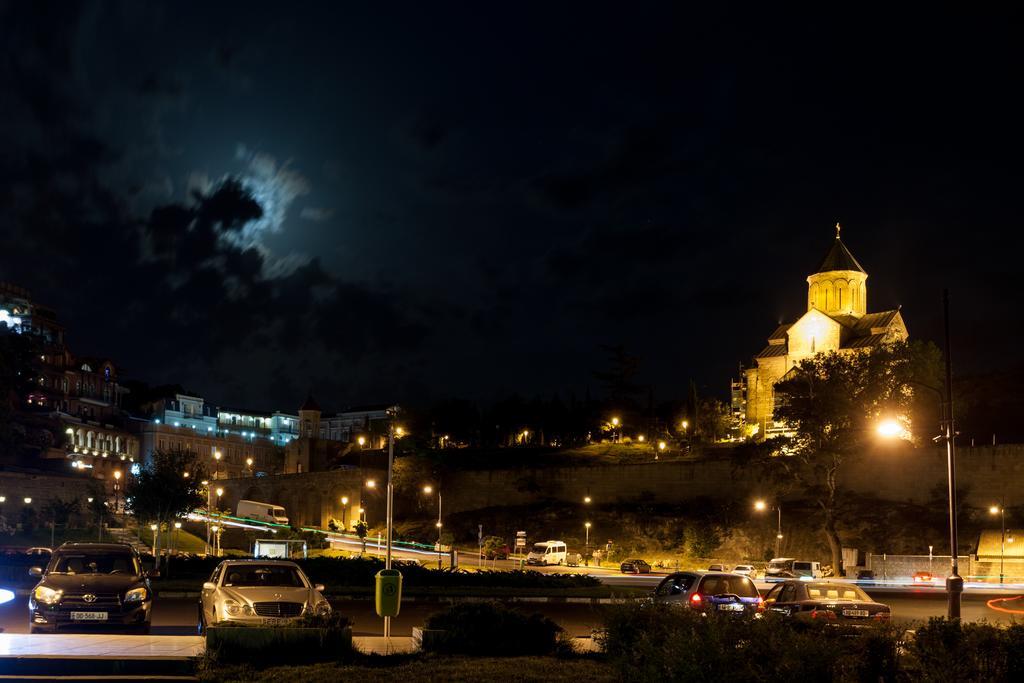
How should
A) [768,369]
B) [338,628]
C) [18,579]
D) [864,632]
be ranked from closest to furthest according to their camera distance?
[864,632] → [338,628] → [18,579] → [768,369]

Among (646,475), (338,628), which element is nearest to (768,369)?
(646,475)

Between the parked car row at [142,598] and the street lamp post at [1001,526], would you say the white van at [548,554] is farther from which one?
the parked car row at [142,598]

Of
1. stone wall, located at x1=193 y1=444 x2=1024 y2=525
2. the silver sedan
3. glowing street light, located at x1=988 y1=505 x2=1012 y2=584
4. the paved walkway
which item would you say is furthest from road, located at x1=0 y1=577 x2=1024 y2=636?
stone wall, located at x1=193 y1=444 x2=1024 y2=525

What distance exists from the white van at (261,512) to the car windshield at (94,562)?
65653 mm

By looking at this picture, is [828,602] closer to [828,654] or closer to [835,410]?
[828,654]

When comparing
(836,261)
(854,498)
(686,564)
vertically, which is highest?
(836,261)

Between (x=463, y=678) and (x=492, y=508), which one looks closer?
(x=463, y=678)

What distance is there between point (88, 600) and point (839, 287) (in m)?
83.7

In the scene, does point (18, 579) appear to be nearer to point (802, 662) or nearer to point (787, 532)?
point (802, 662)

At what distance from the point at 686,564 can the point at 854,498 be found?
1295 cm

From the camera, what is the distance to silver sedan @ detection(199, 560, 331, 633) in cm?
1530

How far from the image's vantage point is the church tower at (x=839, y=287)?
90.9m

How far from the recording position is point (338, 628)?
13594mm

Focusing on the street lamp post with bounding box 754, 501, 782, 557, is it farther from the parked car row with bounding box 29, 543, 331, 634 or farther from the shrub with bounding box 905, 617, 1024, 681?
the shrub with bounding box 905, 617, 1024, 681
